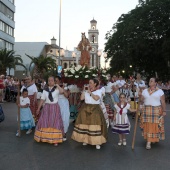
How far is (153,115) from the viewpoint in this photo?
7684 mm

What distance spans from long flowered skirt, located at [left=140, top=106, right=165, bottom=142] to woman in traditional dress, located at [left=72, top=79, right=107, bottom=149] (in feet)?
3.53

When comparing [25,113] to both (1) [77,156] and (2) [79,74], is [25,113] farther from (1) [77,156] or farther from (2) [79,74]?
(1) [77,156]

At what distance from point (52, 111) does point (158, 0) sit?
3289 centimetres

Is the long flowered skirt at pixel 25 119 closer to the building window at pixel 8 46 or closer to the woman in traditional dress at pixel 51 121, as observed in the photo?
the woman in traditional dress at pixel 51 121

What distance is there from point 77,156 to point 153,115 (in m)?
2.23

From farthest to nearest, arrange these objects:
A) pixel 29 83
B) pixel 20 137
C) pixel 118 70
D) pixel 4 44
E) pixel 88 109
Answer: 1. pixel 4 44
2. pixel 118 70
3. pixel 29 83
4. pixel 20 137
5. pixel 88 109

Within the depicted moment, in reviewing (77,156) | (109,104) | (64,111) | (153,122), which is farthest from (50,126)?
(109,104)

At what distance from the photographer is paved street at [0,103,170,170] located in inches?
235

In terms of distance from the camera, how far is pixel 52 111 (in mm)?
7848

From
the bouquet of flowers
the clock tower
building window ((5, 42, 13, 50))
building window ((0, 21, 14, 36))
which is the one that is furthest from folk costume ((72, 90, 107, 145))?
the clock tower

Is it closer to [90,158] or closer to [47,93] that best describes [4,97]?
[47,93]

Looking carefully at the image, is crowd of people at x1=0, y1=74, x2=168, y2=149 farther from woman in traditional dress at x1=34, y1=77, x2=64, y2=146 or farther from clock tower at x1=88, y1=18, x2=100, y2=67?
clock tower at x1=88, y1=18, x2=100, y2=67

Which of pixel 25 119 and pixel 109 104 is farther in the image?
pixel 109 104

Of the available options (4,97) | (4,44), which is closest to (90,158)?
(4,97)
